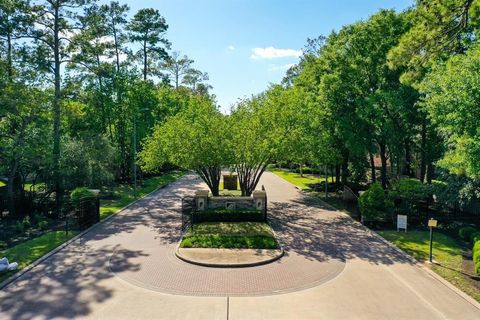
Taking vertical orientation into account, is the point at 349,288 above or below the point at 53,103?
below

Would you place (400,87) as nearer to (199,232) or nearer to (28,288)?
(199,232)

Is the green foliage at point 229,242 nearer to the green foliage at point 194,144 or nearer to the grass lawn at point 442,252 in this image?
the green foliage at point 194,144

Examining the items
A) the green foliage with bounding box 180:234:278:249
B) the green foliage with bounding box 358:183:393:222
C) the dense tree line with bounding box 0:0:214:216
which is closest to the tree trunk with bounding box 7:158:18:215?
the dense tree line with bounding box 0:0:214:216

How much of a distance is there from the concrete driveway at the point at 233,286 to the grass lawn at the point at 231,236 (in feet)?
3.05

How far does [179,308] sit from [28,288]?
534 cm

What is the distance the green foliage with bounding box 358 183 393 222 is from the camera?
21.0 metres

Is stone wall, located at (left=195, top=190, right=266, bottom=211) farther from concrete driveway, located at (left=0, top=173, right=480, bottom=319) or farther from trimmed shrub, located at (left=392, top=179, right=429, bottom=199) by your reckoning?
trimmed shrub, located at (left=392, top=179, right=429, bottom=199)

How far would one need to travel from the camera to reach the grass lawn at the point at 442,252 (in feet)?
42.4

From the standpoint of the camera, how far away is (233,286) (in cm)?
1259

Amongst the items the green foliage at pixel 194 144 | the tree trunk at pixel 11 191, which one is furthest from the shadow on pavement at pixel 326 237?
the tree trunk at pixel 11 191

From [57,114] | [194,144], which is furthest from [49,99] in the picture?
[194,144]

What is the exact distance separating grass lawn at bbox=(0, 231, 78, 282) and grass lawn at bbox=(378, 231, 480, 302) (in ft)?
50.5

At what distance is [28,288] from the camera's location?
12.5 metres

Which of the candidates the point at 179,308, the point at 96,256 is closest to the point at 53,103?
the point at 96,256
